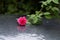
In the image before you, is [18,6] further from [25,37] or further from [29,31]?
[25,37]

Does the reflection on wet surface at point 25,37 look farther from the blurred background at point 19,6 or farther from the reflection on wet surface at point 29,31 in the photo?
the blurred background at point 19,6

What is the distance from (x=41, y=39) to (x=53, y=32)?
0.20 meters

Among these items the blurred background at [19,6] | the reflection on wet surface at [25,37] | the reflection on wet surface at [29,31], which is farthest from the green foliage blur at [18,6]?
the reflection on wet surface at [25,37]

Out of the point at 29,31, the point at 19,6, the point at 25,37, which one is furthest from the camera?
the point at 19,6

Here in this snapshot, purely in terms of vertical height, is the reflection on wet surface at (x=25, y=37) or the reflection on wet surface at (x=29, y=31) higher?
the reflection on wet surface at (x=29, y=31)

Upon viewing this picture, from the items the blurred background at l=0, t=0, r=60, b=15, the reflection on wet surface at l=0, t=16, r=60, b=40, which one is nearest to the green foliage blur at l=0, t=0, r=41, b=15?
the blurred background at l=0, t=0, r=60, b=15

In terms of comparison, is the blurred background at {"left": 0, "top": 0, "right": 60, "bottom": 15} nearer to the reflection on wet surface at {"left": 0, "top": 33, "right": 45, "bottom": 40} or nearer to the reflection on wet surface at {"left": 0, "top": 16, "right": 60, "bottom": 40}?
the reflection on wet surface at {"left": 0, "top": 16, "right": 60, "bottom": 40}

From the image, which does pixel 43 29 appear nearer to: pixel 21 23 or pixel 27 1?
pixel 21 23

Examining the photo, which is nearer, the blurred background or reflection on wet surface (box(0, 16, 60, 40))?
reflection on wet surface (box(0, 16, 60, 40))

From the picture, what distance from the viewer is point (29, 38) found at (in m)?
1.43

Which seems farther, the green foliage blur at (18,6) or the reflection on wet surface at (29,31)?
the green foliage blur at (18,6)

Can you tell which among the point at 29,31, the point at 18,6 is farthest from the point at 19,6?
the point at 29,31

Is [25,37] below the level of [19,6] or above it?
below

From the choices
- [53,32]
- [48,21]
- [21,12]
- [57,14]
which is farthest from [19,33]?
[21,12]
